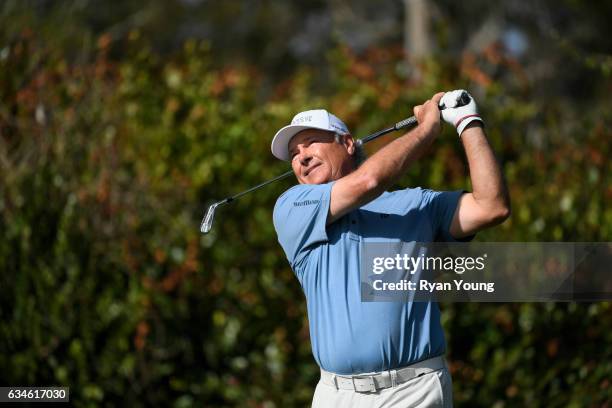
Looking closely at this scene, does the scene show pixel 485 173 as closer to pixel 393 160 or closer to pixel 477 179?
pixel 477 179

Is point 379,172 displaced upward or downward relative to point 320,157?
downward

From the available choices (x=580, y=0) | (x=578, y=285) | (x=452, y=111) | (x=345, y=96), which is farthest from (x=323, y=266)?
(x=580, y=0)

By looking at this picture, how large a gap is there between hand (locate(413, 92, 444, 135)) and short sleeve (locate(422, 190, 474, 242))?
29 cm

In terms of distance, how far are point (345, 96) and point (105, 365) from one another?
9.54 feet

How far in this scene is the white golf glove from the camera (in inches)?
147

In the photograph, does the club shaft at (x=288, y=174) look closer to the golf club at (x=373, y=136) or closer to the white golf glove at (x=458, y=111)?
the golf club at (x=373, y=136)

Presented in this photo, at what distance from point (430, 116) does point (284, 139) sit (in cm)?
68

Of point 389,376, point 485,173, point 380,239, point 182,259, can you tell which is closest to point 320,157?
point 380,239

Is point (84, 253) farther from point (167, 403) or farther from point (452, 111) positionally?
point (452, 111)

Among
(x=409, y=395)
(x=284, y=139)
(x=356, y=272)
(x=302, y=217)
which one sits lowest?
(x=409, y=395)

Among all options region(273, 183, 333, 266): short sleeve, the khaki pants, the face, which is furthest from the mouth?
the khaki pants

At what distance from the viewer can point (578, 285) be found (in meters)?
5.86

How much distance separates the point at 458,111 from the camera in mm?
3766

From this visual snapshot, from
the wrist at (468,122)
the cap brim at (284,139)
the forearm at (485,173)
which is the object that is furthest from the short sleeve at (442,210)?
the cap brim at (284,139)
